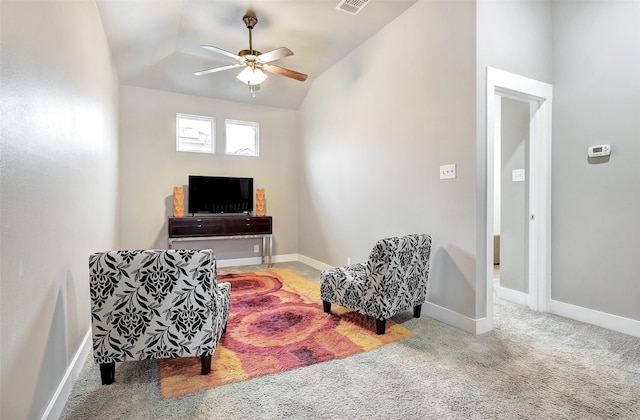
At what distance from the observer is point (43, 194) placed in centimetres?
162

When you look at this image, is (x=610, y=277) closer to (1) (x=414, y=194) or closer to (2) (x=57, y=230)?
(1) (x=414, y=194)

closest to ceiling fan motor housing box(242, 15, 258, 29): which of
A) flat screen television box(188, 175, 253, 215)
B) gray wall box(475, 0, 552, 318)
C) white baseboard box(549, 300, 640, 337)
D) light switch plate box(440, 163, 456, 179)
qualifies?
gray wall box(475, 0, 552, 318)

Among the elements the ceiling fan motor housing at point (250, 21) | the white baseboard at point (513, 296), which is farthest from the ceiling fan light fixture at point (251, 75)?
the white baseboard at point (513, 296)

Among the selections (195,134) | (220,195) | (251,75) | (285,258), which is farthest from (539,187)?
(195,134)

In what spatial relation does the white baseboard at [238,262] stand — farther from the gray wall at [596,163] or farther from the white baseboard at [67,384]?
the gray wall at [596,163]

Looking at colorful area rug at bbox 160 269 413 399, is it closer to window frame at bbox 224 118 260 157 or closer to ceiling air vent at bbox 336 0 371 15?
window frame at bbox 224 118 260 157

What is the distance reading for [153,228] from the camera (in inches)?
202

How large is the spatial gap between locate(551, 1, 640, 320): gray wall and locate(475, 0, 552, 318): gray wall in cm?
18

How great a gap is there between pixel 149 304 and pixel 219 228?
3.25 m

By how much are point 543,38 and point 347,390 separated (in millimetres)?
3635

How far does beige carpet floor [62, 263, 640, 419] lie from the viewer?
1741mm

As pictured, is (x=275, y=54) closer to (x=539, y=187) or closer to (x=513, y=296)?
(x=539, y=187)

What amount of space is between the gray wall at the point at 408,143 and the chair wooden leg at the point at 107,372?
2.65 meters

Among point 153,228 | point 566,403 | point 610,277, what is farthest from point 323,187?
point 566,403
